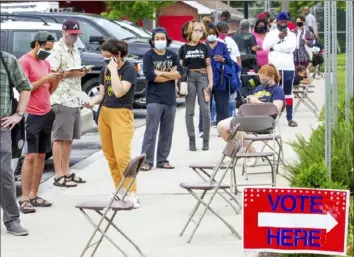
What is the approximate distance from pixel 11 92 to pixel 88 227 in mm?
1461

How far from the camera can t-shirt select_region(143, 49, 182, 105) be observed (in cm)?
1185

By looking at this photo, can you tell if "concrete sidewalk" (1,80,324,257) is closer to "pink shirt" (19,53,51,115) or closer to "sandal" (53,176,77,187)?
"sandal" (53,176,77,187)

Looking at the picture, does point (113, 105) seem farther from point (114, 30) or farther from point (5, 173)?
point (114, 30)

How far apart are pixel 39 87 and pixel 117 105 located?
2.61 feet

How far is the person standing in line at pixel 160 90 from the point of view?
38.8 feet

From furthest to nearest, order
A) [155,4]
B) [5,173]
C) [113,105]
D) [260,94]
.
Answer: [155,4] < [260,94] < [113,105] < [5,173]

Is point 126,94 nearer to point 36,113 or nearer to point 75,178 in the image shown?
point 36,113

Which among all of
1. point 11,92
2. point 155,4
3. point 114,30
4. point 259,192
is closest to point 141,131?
point 114,30

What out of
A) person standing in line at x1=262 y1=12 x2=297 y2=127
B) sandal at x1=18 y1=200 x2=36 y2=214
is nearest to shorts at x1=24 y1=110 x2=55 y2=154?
sandal at x1=18 y1=200 x2=36 y2=214

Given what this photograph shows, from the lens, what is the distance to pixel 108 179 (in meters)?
11.8

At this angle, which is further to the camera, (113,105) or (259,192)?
(113,105)

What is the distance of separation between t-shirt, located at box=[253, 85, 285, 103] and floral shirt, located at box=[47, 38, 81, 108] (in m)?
2.58

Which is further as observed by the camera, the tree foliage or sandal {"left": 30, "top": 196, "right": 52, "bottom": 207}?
the tree foliage

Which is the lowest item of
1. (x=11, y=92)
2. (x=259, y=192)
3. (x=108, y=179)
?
(x=108, y=179)
